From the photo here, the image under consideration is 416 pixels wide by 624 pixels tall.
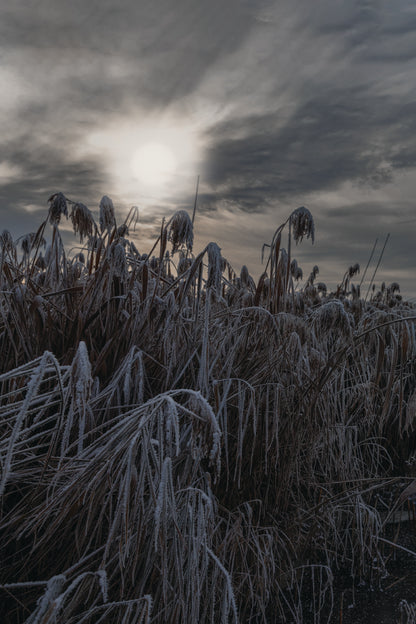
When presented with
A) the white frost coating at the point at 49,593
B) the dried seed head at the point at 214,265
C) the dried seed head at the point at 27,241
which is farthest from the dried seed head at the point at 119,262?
the dried seed head at the point at 27,241

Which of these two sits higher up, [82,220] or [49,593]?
[82,220]

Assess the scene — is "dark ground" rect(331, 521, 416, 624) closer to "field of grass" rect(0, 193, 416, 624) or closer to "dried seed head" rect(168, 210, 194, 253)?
"field of grass" rect(0, 193, 416, 624)

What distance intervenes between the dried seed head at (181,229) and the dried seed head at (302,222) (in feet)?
1.44

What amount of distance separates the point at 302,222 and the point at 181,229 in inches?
19.9

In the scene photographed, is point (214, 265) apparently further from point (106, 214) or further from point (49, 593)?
point (106, 214)

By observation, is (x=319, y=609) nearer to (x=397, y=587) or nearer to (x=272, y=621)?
(x=272, y=621)

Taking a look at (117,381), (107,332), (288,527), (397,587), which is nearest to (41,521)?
(117,381)

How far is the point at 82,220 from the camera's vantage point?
7.00 ft

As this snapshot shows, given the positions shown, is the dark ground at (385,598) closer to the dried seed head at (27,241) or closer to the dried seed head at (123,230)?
the dried seed head at (123,230)

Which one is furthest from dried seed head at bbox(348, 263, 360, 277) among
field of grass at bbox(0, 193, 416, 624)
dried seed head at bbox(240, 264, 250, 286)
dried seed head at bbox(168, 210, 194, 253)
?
dried seed head at bbox(168, 210, 194, 253)

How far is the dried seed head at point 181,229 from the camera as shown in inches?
66.3

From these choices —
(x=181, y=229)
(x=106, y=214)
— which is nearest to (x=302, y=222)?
(x=181, y=229)

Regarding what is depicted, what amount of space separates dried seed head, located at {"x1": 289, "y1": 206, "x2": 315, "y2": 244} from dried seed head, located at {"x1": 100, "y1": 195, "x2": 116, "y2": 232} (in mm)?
905

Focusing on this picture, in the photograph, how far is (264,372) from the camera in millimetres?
1870
